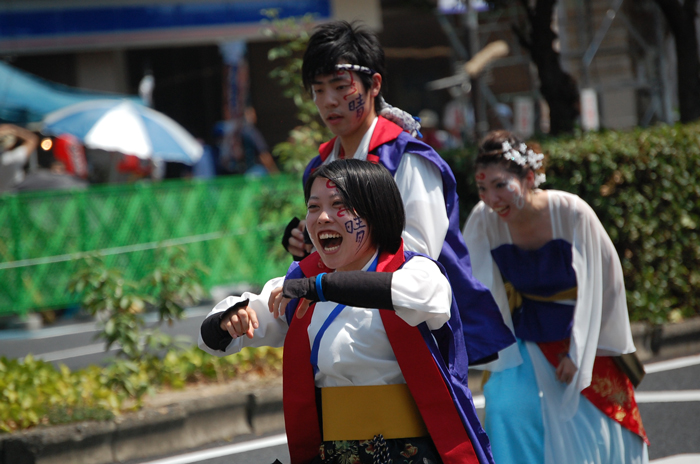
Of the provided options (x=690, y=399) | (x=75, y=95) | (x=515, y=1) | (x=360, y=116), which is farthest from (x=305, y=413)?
(x=75, y=95)

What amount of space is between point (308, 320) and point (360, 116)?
876mm

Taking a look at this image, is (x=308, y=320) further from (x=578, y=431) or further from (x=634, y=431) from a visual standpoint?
(x=634, y=431)

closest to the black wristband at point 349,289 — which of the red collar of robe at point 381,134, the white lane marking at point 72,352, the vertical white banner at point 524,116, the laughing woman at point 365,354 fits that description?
the laughing woman at point 365,354

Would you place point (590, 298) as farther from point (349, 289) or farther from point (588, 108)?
point (588, 108)

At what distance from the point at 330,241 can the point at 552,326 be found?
168 centimetres

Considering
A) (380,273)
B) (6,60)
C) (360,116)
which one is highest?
(6,60)

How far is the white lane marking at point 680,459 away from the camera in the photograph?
4141mm

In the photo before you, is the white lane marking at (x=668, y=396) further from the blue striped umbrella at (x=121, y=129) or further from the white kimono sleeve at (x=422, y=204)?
the blue striped umbrella at (x=121, y=129)

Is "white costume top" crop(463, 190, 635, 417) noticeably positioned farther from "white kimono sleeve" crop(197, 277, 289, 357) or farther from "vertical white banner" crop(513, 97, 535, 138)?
"vertical white banner" crop(513, 97, 535, 138)

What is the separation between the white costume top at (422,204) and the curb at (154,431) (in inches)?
104

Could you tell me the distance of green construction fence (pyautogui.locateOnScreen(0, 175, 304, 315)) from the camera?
377 inches

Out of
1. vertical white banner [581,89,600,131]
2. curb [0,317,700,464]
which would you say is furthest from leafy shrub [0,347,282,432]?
vertical white banner [581,89,600,131]

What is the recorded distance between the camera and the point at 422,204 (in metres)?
2.58

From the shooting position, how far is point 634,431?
137 inches
